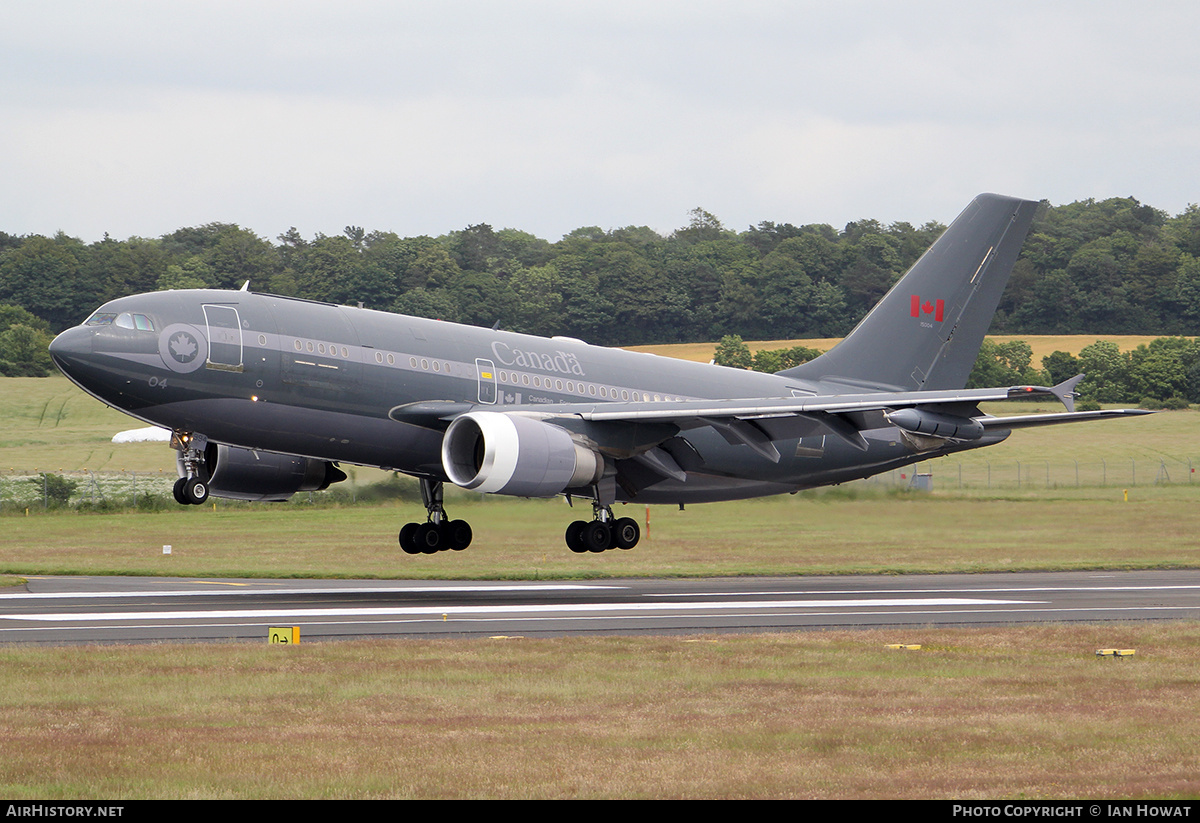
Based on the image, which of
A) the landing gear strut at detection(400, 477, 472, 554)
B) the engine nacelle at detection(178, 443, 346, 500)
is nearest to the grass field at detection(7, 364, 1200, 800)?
the landing gear strut at detection(400, 477, 472, 554)

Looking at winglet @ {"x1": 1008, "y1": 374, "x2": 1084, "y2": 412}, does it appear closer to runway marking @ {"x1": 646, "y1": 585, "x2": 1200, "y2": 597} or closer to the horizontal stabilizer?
the horizontal stabilizer

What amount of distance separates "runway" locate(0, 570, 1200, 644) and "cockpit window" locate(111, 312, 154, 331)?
566 centimetres

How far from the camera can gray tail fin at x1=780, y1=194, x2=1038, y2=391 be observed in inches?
1592

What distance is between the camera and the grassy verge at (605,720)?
539 inches

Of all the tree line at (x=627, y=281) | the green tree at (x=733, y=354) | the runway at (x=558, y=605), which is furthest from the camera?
the tree line at (x=627, y=281)

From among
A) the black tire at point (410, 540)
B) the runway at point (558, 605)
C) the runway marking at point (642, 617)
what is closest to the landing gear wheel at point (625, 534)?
the runway at point (558, 605)

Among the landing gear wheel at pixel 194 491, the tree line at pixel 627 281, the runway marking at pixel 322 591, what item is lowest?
the runway marking at pixel 322 591

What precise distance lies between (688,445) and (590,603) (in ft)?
16.9

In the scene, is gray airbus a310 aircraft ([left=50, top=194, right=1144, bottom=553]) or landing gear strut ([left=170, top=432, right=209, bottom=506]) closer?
gray airbus a310 aircraft ([left=50, top=194, right=1144, bottom=553])

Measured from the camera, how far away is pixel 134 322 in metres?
28.4

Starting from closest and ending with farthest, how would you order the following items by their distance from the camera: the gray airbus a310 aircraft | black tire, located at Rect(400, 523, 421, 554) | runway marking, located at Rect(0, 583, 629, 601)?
the gray airbus a310 aircraft → runway marking, located at Rect(0, 583, 629, 601) → black tire, located at Rect(400, 523, 421, 554)

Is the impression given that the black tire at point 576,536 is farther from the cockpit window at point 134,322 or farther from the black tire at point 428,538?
the cockpit window at point 134,322

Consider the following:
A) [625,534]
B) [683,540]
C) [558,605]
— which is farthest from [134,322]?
[683,540]

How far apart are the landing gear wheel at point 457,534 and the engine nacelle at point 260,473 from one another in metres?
3.00
